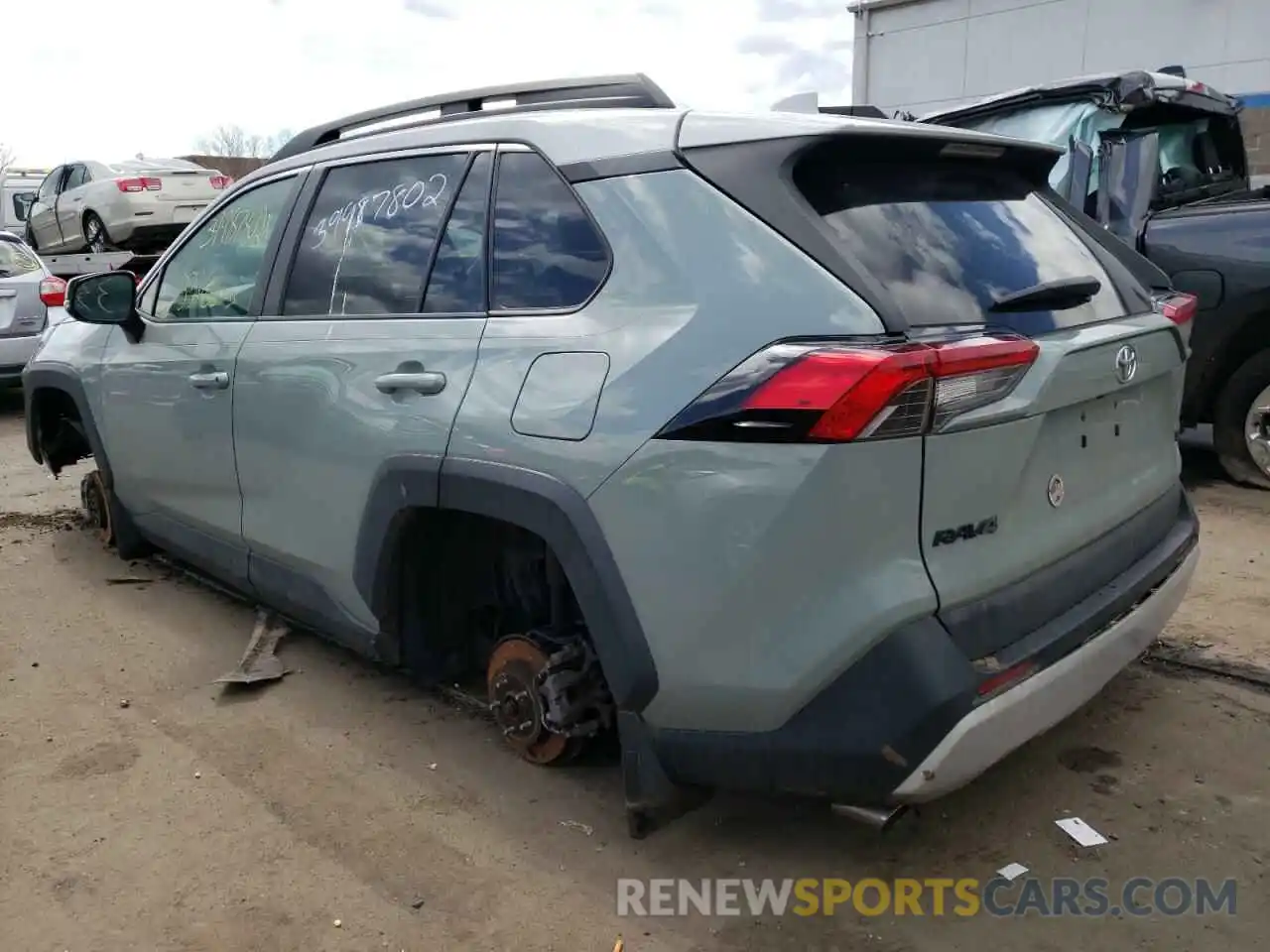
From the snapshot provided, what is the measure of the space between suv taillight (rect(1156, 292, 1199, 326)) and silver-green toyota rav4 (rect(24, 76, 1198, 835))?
0.02 meters

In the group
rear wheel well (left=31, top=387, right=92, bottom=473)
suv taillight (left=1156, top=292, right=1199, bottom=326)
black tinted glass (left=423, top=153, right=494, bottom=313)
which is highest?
black tinted glass (left=423, top=153, right=494, bottom=313)

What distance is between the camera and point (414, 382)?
9.37ft

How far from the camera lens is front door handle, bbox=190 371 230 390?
12.0 ft

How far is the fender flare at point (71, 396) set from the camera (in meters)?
Answer: 4.61

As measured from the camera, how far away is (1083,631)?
247 cm

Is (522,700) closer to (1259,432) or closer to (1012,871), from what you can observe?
(1012,871)

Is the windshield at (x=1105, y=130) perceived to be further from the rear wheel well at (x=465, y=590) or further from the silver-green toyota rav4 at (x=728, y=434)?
the rear wheel well at (x=465, y=590)

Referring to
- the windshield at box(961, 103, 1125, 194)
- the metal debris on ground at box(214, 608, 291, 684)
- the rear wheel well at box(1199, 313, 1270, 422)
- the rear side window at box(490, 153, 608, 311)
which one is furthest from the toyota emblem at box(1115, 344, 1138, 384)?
the windshield at box(961, 103, 1125, 194)

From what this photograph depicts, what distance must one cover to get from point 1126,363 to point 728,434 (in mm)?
1100

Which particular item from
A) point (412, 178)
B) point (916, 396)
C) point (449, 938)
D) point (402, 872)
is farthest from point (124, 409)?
point (916, 396)

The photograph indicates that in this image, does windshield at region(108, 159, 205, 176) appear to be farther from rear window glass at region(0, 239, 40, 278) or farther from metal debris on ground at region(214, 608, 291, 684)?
metal debris on ground at region(214, 608, 291, 684)

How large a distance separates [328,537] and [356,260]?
85cm

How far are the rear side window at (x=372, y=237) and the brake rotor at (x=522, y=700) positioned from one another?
3.25ft

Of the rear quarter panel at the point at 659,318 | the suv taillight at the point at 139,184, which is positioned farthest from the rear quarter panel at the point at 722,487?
the suv taillight at the point at 139,184
